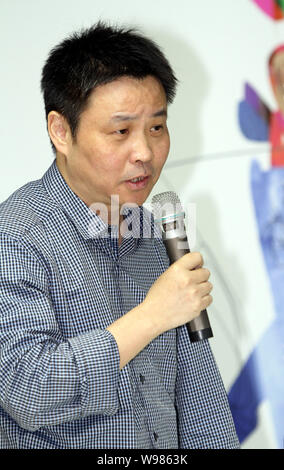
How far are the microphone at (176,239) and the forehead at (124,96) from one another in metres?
0.19

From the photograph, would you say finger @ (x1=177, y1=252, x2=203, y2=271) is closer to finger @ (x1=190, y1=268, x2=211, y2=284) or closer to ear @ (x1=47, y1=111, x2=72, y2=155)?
finger @ (x1=190, y1=268, x2=211, y2=284)

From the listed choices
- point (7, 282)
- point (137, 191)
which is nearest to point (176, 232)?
point (137, 191)

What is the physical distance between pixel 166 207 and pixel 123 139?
0.15 m

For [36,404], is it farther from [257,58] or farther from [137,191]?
[257,58]

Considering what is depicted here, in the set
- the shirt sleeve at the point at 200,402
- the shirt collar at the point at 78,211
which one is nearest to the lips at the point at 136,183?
the shirt collar at the point at 78,211

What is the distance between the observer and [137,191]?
123 cm

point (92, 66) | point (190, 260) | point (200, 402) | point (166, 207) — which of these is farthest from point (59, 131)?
point (200, 402)

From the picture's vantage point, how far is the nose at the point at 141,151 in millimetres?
1192

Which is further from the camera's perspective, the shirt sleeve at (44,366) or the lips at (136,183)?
the lips at (136,183)

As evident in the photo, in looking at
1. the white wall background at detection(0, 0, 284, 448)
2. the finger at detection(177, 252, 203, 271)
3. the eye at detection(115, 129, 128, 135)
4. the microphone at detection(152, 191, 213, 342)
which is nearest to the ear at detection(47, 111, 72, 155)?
the eye at detection(115, 129, 128, 135)

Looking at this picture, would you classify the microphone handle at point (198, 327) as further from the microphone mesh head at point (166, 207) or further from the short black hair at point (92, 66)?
the short black hair at point (92, 66)

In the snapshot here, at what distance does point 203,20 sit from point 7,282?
125cm

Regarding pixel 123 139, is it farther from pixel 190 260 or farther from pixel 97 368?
pixel 97 368

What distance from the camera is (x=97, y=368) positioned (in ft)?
3.43
